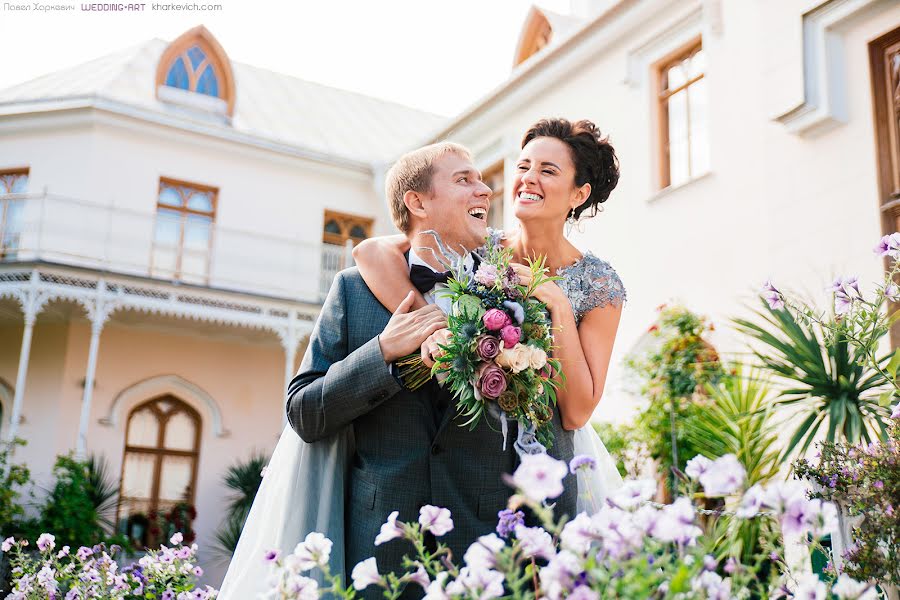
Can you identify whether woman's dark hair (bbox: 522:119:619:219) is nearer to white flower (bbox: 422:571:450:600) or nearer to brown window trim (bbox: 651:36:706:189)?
white flower (bbox: 422:571:450:600)

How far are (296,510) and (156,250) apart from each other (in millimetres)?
12695

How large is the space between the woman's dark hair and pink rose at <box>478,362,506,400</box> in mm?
928

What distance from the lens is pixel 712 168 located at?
351 inches

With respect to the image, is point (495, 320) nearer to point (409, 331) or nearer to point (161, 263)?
point (409, 331)

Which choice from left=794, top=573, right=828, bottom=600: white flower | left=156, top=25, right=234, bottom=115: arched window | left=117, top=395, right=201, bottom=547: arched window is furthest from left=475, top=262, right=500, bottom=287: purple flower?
left=156, top=25, right=234, bottom=115: arched window

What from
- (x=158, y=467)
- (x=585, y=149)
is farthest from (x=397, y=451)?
(x=158, y=467)

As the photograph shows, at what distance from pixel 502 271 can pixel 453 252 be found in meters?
0.18

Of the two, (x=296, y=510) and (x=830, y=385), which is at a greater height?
(x=830, y=385)

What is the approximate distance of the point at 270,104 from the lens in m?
17.4

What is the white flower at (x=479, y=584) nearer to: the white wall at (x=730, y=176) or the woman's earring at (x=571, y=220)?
the woman's earring at (x=571, y=220)

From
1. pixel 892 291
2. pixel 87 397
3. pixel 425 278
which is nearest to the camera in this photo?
pixel 425 278

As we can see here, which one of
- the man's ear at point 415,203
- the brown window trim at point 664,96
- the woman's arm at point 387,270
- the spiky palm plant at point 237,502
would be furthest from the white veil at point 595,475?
the spiky palm plant at point 237,502

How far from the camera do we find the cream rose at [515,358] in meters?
1.86

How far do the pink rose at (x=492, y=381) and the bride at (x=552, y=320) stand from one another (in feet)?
0.92
